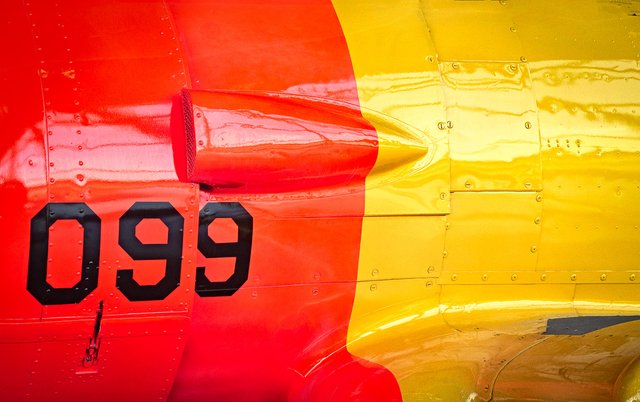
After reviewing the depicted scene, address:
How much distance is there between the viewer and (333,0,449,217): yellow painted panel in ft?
12.7

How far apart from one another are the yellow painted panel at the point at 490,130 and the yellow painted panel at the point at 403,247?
0.22 m

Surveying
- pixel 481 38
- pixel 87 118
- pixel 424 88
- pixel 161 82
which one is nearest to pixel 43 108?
pixel 87 118

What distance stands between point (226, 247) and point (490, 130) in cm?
127

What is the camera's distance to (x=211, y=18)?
397 centimetres

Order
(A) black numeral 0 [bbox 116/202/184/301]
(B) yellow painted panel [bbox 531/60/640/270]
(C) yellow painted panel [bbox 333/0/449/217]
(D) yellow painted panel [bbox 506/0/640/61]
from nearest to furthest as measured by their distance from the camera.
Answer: (A) black numeral 0 [bbox 116/202/184/301] < (C) yellow painted panel [bbox 333/0/449/217] < (B) yellow painted panel [bbox 531/60/640/270] < (D) yellow painted panel [bbox 506/0/640/61]

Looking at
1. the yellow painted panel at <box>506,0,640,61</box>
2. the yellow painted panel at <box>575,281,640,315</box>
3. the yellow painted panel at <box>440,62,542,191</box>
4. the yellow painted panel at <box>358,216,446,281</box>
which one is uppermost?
the yellow painted panel at <box>506,0,640,61</box>

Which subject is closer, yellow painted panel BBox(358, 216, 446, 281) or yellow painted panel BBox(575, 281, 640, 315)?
yellow painted panel BBox(358, 216, 446, 281)

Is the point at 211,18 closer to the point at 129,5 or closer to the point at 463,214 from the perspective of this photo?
the point at 129,5

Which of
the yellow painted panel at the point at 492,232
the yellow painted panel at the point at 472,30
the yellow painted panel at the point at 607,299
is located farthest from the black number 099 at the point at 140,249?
the yellow painted panel at the point at 607,299

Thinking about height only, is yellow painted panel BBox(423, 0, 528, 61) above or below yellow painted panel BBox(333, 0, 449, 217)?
above

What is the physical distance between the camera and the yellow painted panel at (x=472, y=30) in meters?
4.11

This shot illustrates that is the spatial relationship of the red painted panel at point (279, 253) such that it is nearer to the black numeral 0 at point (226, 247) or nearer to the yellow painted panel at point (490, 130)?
the black numeral 0 at point (226, 247)

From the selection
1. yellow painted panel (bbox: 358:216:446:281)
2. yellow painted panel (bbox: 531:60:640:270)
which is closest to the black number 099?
yellow painted panel (bbox: 358:216:446:281)

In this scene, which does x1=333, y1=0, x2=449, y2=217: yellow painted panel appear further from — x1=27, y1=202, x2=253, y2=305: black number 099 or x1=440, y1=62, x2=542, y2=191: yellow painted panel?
x1=27, y1=202, x2=253, y2=305: black number 099
